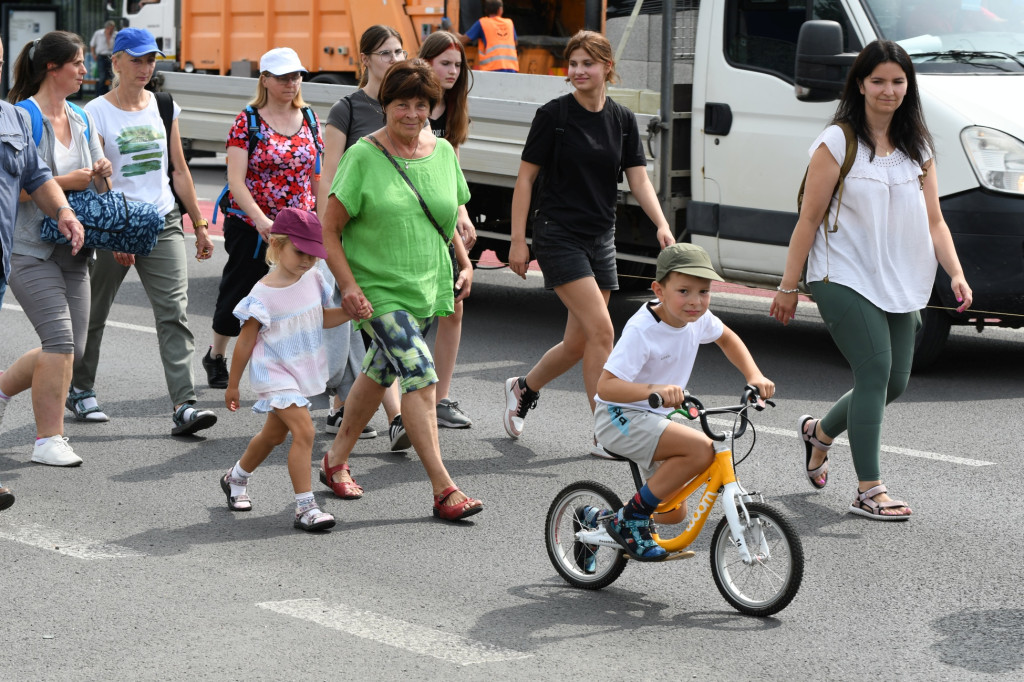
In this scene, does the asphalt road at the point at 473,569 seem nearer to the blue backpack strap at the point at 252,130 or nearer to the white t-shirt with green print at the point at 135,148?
the white t-shirt with green print at the point at 135,148

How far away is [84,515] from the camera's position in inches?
235

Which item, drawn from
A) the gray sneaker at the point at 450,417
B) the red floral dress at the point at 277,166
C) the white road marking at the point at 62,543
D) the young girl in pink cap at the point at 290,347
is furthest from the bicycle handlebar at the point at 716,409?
the red floral dress at the point at 277,166

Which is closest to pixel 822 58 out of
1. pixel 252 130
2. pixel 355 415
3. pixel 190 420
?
pixel 252 130

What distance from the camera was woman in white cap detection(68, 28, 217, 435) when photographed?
285 inches

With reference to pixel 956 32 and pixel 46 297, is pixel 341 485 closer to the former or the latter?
pixel 46 297

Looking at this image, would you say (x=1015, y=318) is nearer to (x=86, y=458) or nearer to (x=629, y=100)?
(x=629, y=100)

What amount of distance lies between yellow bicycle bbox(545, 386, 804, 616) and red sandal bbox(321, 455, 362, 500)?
1.35m

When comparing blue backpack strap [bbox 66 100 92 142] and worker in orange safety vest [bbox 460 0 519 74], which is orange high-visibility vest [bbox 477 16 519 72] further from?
blue backpack strap [bbox 66 100 92 142]

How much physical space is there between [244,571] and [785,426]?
3270 mm

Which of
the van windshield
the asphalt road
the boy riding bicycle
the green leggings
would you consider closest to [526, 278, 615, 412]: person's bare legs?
the asphalt road

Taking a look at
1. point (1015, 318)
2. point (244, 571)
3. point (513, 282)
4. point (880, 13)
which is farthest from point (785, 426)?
point (513, 282)

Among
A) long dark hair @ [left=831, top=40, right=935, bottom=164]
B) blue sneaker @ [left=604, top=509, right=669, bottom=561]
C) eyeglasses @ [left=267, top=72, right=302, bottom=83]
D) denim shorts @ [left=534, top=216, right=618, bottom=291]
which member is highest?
eyeglasses @ [left=267, top=72, right=302, bottom=83]

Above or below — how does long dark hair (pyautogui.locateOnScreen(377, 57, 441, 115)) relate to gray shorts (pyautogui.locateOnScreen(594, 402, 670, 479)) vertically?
above

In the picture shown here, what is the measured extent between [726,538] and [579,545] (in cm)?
57
